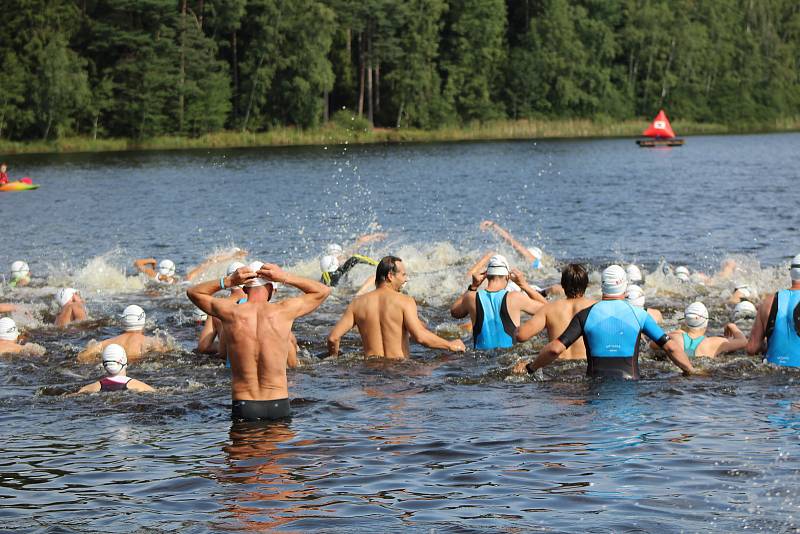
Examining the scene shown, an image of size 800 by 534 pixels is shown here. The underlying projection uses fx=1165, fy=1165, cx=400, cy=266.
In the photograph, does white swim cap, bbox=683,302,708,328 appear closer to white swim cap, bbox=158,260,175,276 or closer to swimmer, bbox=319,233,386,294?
swimmer, bbox=319,233,386,294

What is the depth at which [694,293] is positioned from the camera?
2181 cm

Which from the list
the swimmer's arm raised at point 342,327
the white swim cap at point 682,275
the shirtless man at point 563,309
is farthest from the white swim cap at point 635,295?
the white swim cap at point 682,275

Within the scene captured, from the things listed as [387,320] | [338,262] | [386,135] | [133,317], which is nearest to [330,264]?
[338,262]

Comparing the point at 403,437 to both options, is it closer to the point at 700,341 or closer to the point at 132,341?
the point at 700,341

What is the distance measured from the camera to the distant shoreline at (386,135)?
84.3 m

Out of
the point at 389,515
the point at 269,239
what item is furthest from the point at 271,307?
the point at 269,239

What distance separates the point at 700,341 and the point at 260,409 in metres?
5.88

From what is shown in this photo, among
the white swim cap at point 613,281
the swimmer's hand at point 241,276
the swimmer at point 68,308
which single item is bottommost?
the swimmer at point 68,308

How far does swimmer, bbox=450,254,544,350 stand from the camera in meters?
15.3

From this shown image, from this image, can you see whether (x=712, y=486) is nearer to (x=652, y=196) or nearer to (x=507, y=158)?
(x=652, y=196)

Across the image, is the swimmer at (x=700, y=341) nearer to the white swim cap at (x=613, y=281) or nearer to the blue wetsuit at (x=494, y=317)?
the white swim cap at (x=613, y=281)

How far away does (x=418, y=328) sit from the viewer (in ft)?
46.9

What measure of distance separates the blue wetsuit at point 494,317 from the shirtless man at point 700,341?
2.17m

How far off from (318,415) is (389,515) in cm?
345
